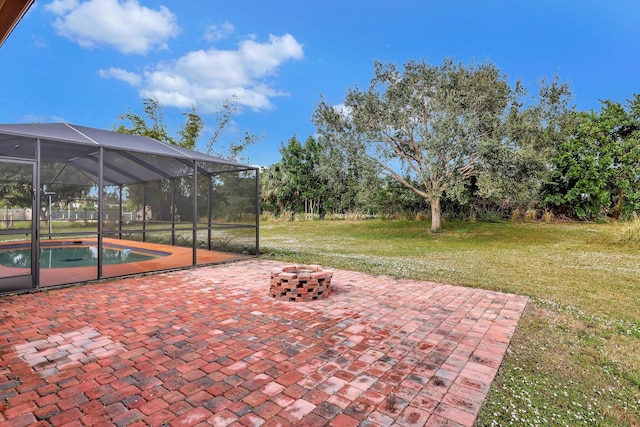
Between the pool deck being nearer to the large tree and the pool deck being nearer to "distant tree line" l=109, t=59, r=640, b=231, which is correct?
"distant tree line" l=109, t=59, r=640, b=231

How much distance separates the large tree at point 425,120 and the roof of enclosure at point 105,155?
674cm

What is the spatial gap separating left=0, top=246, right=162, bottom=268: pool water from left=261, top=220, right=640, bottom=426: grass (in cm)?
352

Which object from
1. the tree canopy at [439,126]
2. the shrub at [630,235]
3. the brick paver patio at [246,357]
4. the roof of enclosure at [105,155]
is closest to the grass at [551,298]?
the shrub at [630,235]

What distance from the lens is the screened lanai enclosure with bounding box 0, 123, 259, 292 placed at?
15.3 ft

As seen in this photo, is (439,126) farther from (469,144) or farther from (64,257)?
(64,257)

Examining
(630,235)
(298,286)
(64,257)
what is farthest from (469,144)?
(64,257)

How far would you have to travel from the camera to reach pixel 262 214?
21.9m

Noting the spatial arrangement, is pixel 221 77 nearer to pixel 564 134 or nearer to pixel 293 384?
pixel 564 134

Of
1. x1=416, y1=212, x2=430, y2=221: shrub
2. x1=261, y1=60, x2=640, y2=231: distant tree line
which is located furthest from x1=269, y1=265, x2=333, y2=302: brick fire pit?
x1=416, y1=212, x2=430, y2=221: shrub

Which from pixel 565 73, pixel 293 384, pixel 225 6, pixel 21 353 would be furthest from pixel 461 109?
pixel 21 353

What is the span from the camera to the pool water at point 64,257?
4.86 metres

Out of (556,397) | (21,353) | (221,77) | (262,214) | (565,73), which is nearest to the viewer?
(556,397)

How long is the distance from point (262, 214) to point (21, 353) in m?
19.3

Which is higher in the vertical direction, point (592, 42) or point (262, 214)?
point (592, 42)
